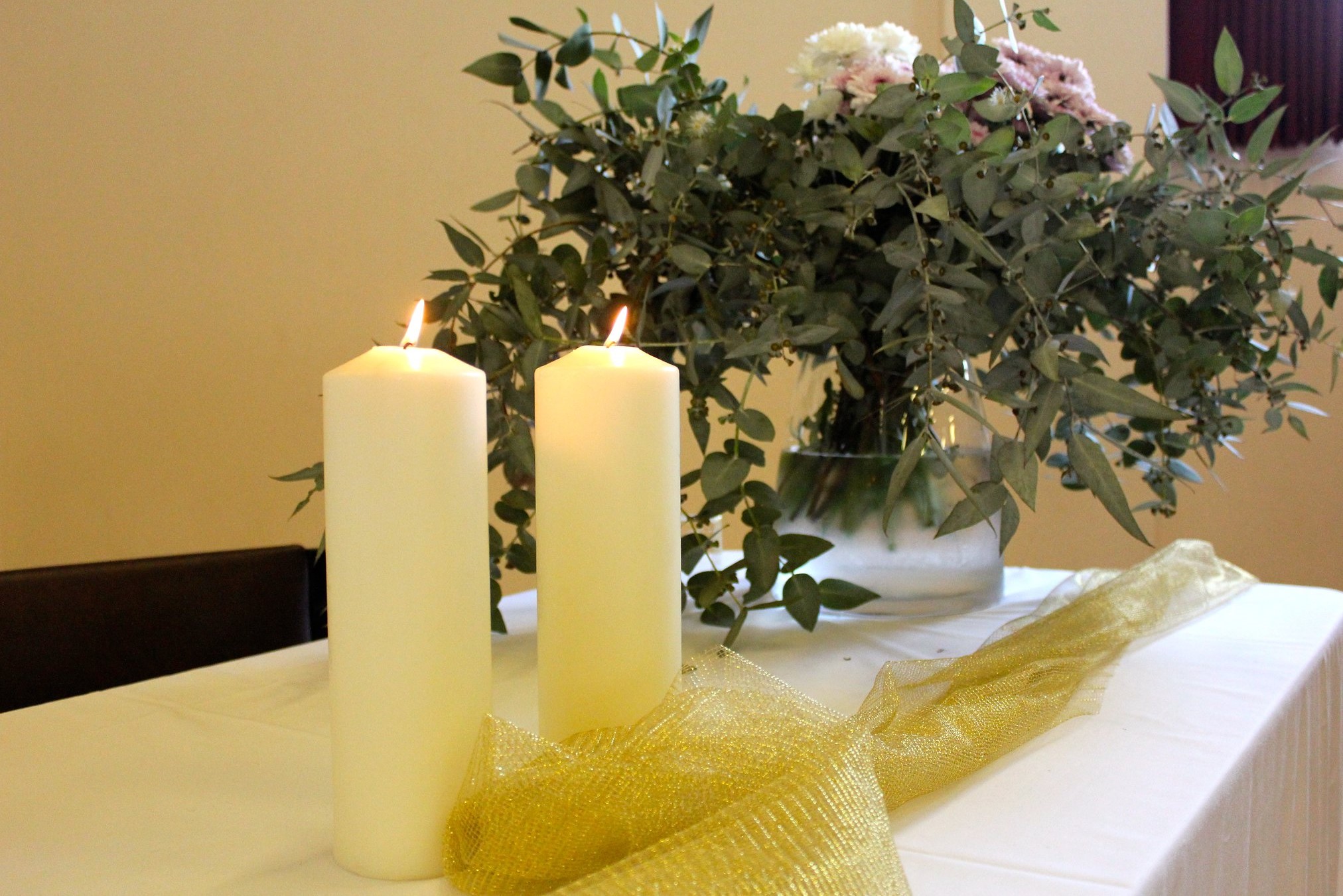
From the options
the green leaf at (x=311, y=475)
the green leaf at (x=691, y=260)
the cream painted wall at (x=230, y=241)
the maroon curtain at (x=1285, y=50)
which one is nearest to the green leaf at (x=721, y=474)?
the green leaf at (x=691, y=260)

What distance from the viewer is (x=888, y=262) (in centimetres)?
67

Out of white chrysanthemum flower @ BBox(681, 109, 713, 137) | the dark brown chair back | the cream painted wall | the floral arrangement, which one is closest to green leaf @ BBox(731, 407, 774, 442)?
the floral arrangement

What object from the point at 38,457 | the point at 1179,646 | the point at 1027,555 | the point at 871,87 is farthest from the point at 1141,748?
the point at 38,457

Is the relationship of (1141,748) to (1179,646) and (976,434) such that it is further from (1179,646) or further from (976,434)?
(976,434)

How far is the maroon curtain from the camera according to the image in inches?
80.0

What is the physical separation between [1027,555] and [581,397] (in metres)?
2.01

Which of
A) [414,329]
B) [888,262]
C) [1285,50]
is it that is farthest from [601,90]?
[1285,50]

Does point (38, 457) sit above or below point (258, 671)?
below

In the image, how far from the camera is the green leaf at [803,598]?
0.68m

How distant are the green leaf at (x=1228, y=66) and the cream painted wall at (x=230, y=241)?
4.49 ft

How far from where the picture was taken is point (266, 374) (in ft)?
6.77

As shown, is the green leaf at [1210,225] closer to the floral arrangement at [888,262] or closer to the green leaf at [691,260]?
the floral arrangement at [888,262]

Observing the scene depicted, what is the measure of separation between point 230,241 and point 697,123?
5.06 ft

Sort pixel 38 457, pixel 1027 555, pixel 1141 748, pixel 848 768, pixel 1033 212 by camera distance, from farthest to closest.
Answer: pixel 1027 555, pixel 38 457, pixel 1033 212, pixel 1141 748, pixel 848 768
